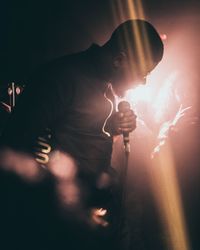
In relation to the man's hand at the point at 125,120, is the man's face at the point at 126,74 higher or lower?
higher

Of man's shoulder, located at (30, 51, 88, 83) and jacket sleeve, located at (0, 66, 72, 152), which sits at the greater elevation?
man's shoulder, located at (30, 51, 88, 83)

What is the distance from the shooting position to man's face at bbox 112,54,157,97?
10.4 feet

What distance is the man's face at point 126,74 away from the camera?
317 cm

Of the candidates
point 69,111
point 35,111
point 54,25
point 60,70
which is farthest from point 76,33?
point 35,111

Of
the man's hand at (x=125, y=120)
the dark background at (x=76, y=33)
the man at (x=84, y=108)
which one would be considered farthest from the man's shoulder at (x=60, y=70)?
the dark background at (x=76, y=33)

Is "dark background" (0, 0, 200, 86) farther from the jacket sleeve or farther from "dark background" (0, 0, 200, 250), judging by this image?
the jacket sleeve

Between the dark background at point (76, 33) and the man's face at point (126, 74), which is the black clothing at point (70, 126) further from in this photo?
the dark background at point (76, 33)

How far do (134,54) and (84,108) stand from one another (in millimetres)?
694

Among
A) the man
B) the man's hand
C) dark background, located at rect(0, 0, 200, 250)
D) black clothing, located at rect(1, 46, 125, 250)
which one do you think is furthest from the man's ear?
dark background, located at rect(0, 0, 200, 250)

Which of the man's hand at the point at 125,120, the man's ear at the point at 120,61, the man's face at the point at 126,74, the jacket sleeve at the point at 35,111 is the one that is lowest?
the jacket sleeve at the point at 35,111

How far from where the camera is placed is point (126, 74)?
3201 millimetres

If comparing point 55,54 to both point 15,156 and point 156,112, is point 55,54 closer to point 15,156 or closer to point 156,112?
point 156,112

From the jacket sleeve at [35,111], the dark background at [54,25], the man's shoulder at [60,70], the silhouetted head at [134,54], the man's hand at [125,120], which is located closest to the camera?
the jacket sleeve at [35,111]

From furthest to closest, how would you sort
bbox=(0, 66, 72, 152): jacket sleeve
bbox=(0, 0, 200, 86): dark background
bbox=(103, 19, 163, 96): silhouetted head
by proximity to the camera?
1. bbox=(0, 0, 200, 86): dark background
2. bbox=(103, 19, 163, 96): silhouetted head
3. bbox=(0, 66, 72, 152): jacket sleeve
